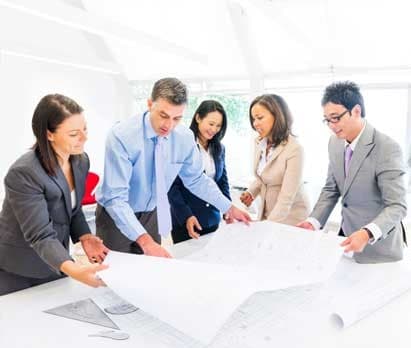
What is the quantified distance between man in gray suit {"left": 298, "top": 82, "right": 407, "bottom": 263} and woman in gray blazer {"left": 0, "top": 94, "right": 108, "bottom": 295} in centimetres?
96

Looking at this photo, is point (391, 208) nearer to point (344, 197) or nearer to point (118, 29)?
point (344, 197)

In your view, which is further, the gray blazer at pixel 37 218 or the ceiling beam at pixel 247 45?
the ceiling beam at pixel 247 45

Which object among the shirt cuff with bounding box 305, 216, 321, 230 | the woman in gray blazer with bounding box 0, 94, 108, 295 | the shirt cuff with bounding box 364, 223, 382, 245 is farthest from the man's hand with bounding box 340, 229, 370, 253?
the woman in gray blazer with bounding box 0, 94, 108, 295

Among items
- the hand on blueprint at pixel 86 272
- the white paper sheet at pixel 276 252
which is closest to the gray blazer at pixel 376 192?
the white paper sheet at pixel 276 252

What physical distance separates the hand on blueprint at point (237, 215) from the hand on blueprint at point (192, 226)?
0.76 feet

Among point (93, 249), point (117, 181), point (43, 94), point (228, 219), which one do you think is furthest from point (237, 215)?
point (43, 94)

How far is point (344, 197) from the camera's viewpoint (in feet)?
5.56

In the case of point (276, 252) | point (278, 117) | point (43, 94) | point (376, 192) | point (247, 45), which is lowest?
point (276, 252)

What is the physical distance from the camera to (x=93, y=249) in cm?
145

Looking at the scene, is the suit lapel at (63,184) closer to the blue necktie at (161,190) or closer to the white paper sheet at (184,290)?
the white paper sheet at (184,290)

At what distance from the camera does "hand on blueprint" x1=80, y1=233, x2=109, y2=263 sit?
1.40m

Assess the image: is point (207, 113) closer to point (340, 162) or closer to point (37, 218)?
point (340, 162)

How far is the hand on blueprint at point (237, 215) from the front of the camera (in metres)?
1.76

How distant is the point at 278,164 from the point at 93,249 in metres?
1.04
